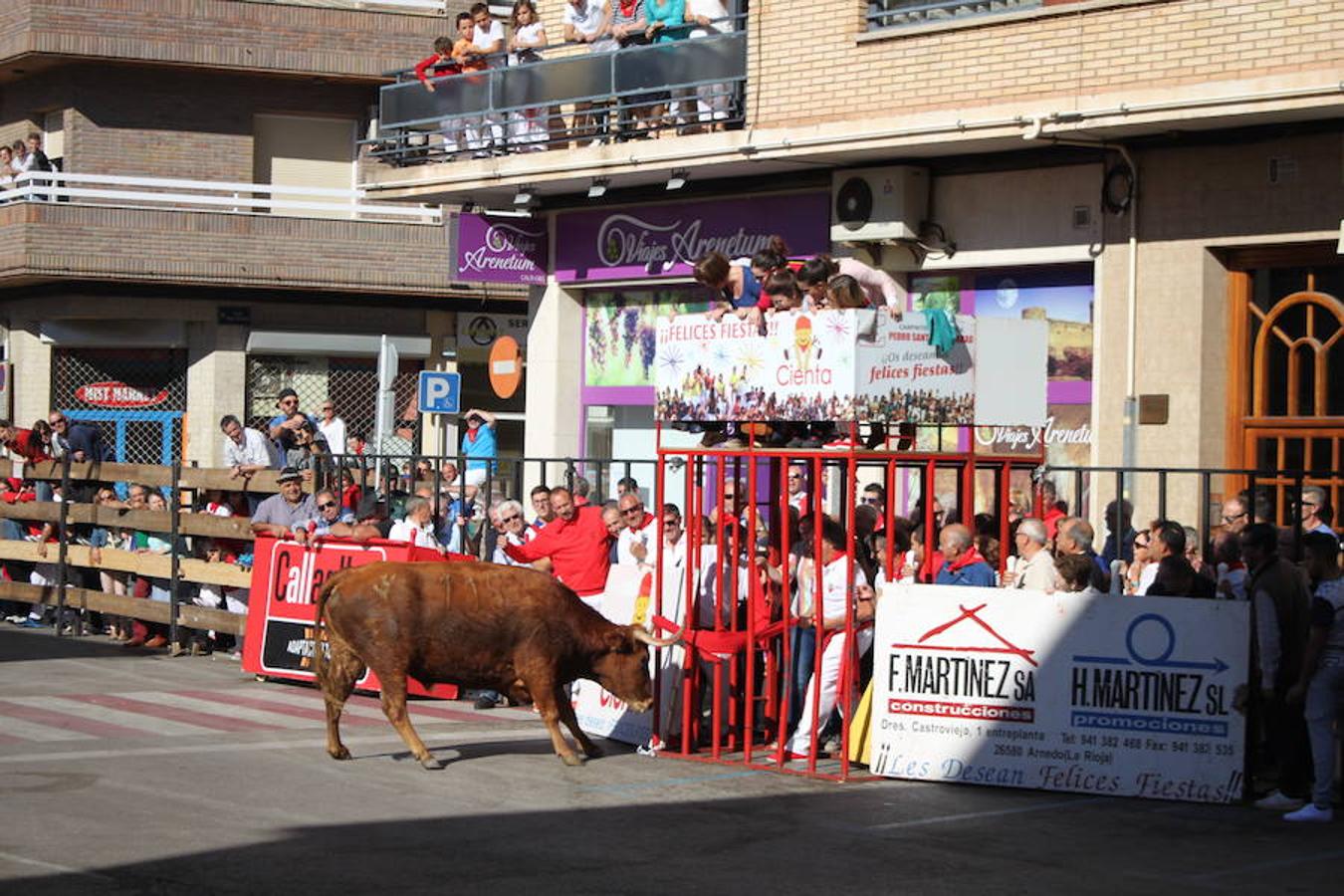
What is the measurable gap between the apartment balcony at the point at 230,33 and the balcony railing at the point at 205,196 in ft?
6.58

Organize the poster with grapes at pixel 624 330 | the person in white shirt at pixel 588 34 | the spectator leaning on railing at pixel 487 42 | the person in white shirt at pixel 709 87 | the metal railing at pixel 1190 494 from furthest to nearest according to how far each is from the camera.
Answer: the spectator leaning on railing at pixel 487 42 → the poster with grapes at pixel 624 330 → the person in white shirt at pixel 588 34 → the person in white shirt at pixel 709 87 → the metal railing at pixel 1190 494

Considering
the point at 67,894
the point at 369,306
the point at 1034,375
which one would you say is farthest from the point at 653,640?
the point at 369,306

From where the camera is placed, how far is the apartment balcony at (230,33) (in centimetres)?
3350

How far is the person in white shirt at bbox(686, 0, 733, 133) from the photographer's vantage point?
21.0 m

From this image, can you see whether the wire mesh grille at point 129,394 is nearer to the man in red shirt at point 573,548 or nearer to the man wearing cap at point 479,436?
the man wearing cap at point 479,436

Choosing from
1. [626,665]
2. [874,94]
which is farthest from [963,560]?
[874,94]

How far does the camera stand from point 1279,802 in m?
12.3

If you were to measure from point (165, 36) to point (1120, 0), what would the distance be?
814 inches

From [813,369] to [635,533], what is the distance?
3.88 meters

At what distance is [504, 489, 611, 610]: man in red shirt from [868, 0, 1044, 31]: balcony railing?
20.7 feet

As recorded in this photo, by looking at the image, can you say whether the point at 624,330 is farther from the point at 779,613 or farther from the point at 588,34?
the point at 779,613

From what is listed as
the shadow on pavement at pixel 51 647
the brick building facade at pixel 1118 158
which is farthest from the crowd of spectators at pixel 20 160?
the brick building facade at pixel 1118 158

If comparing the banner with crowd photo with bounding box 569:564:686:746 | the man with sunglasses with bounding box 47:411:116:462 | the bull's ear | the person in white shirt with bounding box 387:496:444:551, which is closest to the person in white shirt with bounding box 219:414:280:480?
the man with sunglasses with bounding box 47:411:116:462

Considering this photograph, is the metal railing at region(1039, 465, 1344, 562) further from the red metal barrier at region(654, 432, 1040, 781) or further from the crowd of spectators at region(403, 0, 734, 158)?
the crowd of spectators at region(403, 0, 734, 158)
